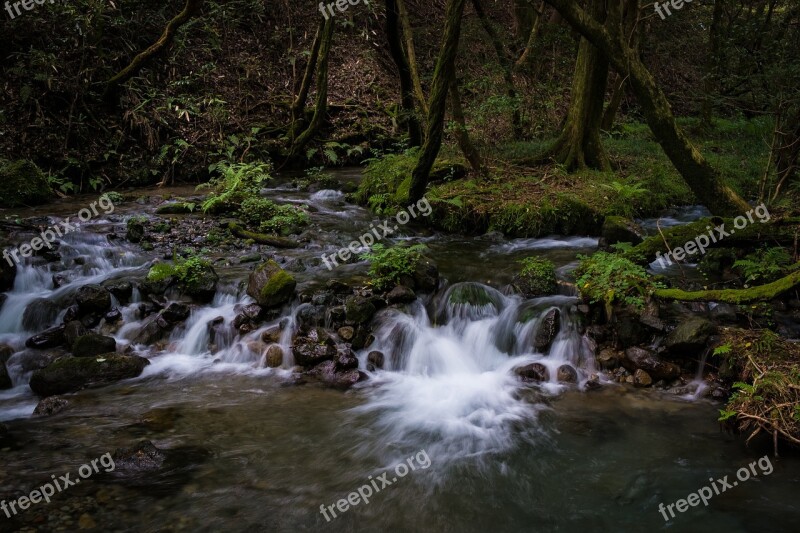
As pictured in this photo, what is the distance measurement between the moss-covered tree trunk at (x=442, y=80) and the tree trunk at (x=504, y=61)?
16.0 ft

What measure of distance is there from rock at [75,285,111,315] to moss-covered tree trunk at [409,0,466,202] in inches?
222

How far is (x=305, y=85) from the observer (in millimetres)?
14648

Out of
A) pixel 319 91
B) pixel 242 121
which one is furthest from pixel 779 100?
pixel 242 121

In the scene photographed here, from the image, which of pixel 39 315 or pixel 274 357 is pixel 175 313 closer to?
pixel 274 357

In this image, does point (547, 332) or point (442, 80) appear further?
point (442, 80)

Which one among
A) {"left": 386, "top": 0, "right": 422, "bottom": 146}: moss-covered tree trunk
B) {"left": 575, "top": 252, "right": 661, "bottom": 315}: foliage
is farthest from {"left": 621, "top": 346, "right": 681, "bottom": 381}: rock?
{"left": 386, "top": 0, "right": 422, "bottom": 146}: moss-covered tree trunk

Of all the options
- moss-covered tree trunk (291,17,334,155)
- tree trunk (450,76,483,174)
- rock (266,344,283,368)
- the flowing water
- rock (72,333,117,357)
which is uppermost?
moss-covered tree trunk (291,17,334,155)

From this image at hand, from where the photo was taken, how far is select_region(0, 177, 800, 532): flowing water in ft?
12.9

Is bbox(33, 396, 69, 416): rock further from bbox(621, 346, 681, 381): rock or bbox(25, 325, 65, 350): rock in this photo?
bbox(621, 346, 681, 381): rock

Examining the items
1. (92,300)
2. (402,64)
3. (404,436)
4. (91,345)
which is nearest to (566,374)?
(404,436)

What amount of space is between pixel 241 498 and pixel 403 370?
2828 mm

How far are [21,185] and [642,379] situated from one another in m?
12.2

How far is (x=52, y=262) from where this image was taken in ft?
27.0

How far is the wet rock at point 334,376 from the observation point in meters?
6.05
